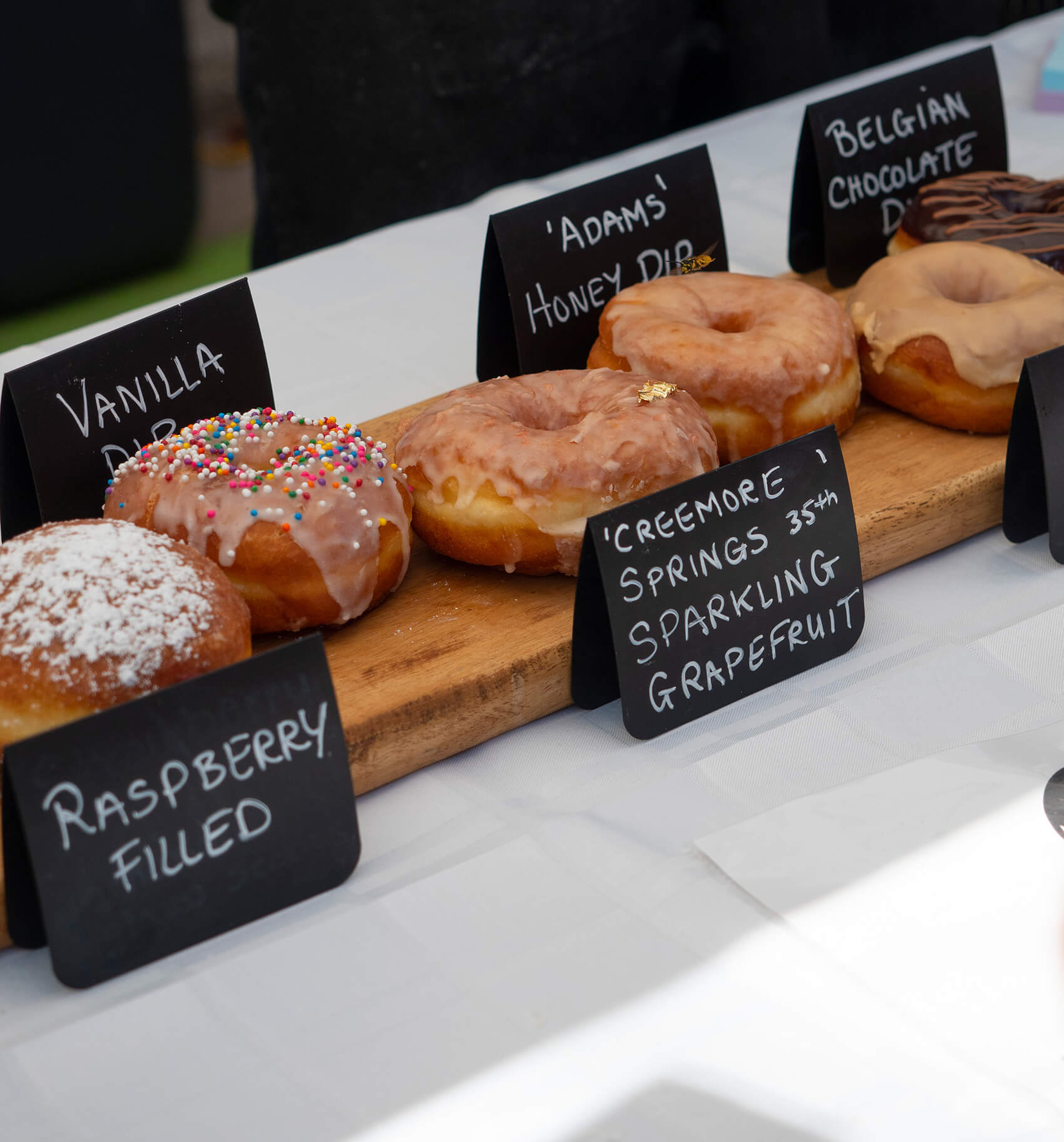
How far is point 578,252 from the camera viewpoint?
172 cm

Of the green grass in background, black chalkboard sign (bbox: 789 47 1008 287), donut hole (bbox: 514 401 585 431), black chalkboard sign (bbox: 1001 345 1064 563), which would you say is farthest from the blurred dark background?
black chalkboard sign (bbox: 1001 345 1064 563)

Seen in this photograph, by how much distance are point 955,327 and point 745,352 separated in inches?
11.4

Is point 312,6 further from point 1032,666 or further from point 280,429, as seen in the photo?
point 1032,666

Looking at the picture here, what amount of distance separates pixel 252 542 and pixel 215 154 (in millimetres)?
4340

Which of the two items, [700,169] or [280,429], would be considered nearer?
[280,429]

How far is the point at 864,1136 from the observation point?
0.83m

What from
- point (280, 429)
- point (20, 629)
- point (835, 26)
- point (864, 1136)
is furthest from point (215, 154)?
point (864, 1136)

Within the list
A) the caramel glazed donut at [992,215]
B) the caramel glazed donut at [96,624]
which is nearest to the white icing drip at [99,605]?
the caramel glazed donut at [96,624]

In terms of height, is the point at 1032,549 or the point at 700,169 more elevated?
the point at 700,169

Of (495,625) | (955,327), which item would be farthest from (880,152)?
(495,625)

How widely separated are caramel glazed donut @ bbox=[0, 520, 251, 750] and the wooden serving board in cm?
17

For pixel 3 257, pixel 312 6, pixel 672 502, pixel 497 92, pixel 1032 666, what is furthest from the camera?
pixel 3 257

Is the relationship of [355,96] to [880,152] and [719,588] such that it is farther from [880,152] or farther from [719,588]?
[719,588]

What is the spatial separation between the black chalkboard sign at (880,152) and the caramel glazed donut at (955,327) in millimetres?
280
